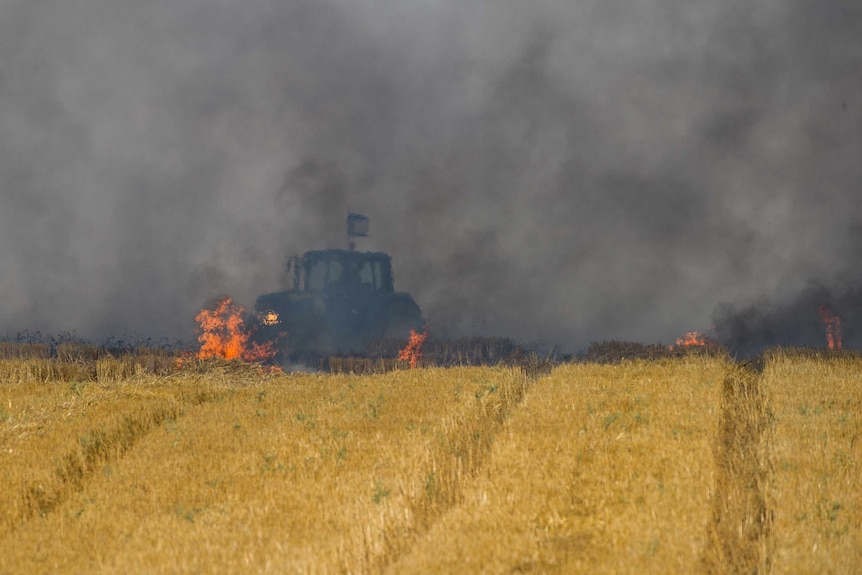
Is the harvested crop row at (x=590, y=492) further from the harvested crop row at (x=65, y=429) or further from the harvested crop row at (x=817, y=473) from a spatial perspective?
the harvested crop row at (x=65, y=429)

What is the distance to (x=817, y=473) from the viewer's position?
38.2ft

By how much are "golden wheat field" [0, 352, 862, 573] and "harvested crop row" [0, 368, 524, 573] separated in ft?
0.13

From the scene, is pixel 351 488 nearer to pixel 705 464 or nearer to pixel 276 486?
pixel 276 486

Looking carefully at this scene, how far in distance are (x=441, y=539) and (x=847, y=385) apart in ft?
37.0

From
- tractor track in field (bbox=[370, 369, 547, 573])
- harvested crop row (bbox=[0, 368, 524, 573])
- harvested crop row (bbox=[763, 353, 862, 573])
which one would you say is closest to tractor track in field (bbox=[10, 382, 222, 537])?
harvested crop row (bbox=[0, 368, 524, 573])

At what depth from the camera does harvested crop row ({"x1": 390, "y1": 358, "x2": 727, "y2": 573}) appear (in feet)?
31.3

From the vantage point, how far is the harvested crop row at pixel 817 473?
9.27 m

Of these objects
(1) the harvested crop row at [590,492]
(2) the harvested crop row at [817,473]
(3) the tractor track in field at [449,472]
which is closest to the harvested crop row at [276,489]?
(3) the tractor track in field at [449,472]

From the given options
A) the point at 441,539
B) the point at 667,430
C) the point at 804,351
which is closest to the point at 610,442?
the point at 667,430

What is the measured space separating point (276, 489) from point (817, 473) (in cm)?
806

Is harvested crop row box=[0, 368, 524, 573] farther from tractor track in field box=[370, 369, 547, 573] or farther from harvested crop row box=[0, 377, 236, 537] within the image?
harvested crop row box=[0, 377, 236, 537]

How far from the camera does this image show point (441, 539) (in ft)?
33.2

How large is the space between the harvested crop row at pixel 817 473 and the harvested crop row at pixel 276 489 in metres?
4.62

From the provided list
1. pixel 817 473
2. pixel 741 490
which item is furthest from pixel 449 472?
pixel 817 473
